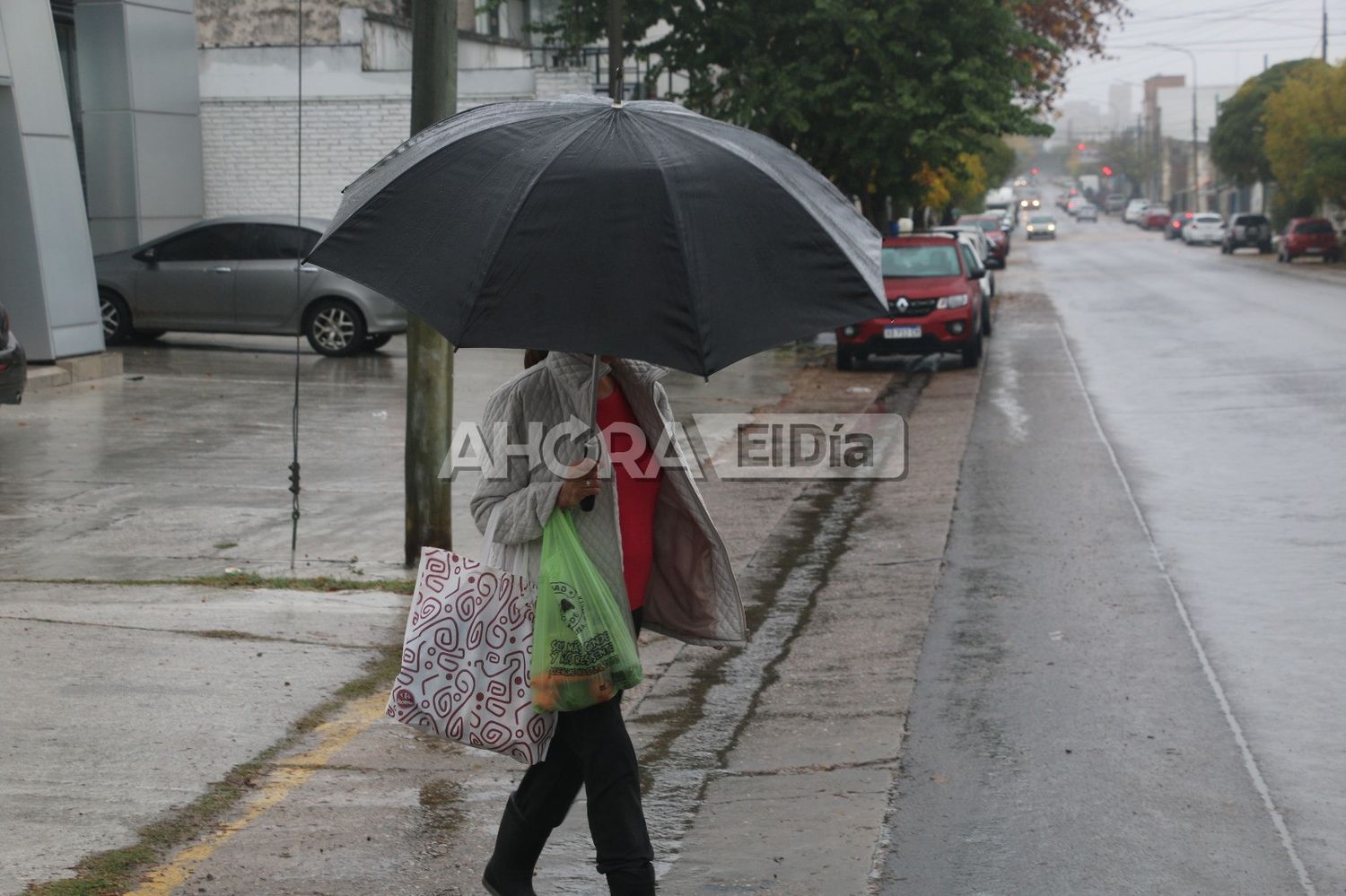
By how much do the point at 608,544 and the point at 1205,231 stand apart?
7107cm

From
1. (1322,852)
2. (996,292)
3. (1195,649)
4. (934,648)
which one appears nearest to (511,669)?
(1322,852)

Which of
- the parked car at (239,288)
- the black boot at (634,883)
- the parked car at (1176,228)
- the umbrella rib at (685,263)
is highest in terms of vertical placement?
the parked car at (1176,228)

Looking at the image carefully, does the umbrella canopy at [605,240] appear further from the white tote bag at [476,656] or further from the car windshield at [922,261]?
the car windshield at [922,261]

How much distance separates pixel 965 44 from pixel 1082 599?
16.6 meters

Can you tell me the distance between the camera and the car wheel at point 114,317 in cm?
1977

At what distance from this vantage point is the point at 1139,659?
675cm

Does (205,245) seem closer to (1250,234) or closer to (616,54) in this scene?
(616,54)

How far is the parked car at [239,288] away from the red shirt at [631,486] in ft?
50.2

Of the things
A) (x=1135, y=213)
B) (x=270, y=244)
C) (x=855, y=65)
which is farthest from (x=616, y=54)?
(x=1135, y=213)

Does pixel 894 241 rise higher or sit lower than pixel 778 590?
higher

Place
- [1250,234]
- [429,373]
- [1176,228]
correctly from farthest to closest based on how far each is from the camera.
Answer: [1176,228]
[1250,234]
[429,373]

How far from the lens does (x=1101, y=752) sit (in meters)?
5.53

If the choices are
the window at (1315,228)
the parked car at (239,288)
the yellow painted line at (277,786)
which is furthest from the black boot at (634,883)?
the window at (1315,228)

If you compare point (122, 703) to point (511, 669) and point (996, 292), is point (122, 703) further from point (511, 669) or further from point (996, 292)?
point (996, 292)
